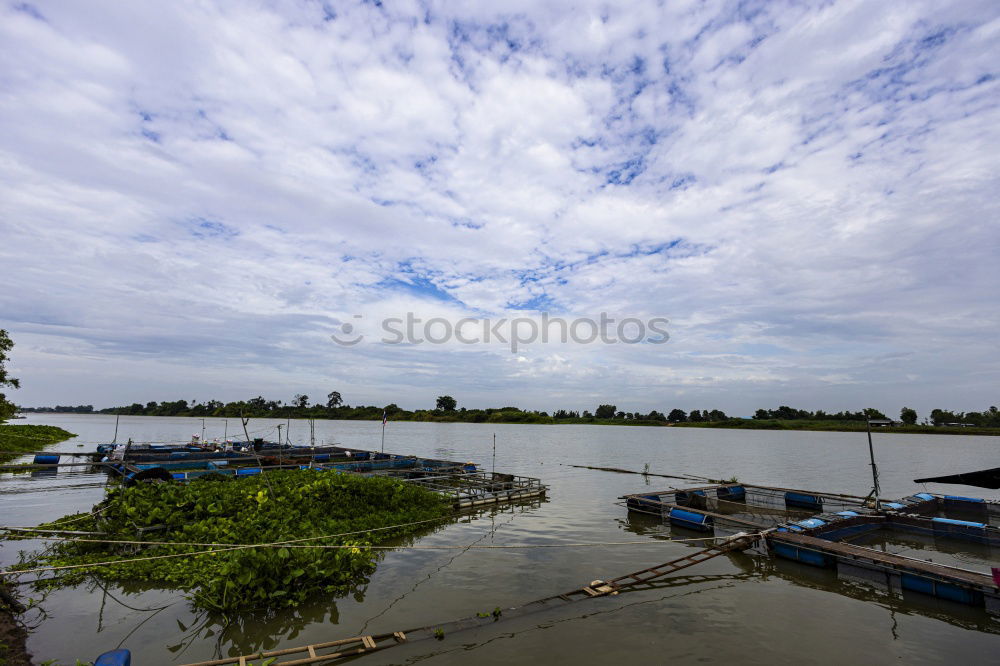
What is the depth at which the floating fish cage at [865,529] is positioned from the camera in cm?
1387

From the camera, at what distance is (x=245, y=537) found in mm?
14703

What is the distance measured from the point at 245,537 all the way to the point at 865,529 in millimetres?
25357

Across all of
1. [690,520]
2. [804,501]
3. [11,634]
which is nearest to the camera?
[11,634]

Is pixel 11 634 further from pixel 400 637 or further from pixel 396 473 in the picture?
pixel 396 473

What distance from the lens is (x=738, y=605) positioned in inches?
536

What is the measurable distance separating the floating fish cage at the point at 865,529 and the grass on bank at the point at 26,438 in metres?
60.1

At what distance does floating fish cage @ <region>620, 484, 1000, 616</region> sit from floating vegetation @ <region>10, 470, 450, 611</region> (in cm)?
1407

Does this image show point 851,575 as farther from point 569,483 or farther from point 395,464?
point 395,464

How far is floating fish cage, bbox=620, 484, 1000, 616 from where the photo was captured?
13867 millimetres

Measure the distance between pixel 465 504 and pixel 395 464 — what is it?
14.4m

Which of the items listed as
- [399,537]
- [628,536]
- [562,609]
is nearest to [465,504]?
[399,537]

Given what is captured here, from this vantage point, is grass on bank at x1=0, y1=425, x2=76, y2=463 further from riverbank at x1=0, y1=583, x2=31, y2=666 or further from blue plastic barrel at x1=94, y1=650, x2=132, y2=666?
blue plastic barrel at x1=94, y1=650, x2=132, y2=666

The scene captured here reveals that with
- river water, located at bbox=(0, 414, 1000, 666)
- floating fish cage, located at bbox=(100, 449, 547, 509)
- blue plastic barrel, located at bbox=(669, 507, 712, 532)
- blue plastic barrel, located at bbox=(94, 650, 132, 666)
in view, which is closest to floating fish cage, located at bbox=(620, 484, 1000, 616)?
blue plastic barrel, located at bbox=(669, 507, 712, 532)

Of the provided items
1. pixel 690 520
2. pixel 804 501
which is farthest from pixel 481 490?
pixel 804 501
